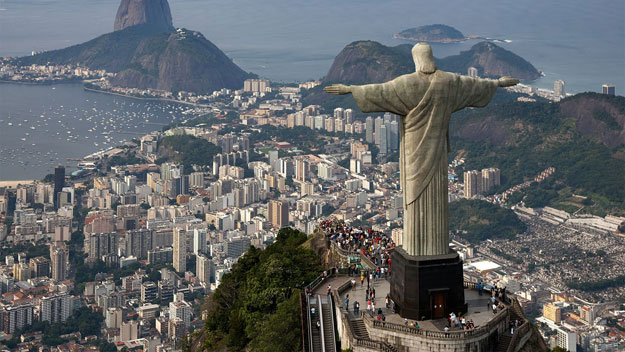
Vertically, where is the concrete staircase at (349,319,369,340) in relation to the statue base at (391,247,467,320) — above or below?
below

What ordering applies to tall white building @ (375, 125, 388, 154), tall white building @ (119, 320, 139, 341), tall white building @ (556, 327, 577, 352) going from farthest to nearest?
tall white building @ (375, 125, 388, 154), tall white building @ (119, 320, 139, 341), tall white building @ (556, 327, 577, 352)

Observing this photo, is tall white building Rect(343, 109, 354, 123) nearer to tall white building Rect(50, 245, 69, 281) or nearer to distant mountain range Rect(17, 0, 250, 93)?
distant mountain range Rect(17, 0, 250, 93)

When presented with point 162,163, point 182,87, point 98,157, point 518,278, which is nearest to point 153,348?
point 518,278

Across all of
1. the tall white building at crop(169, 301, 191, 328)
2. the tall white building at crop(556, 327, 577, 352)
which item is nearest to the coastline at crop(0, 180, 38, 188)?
the tall white building at crop(169, 301, 191, 328)

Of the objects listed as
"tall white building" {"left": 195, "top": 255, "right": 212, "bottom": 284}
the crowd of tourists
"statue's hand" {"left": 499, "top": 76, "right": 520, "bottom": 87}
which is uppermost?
"statue's hand" {"left": 499, "top": 76, "right": 520, "bottom": 87}

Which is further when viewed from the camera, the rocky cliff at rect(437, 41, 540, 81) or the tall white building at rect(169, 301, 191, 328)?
the rocky cliff at rect(437, 41, 540, 81)

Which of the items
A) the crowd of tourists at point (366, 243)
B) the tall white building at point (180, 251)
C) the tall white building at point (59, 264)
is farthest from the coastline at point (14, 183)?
the crowd of tourists at point (366, 243)

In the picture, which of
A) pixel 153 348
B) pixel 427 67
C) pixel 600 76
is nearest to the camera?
pixel 427 67

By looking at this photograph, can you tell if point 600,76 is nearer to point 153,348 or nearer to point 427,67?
point 153,348
